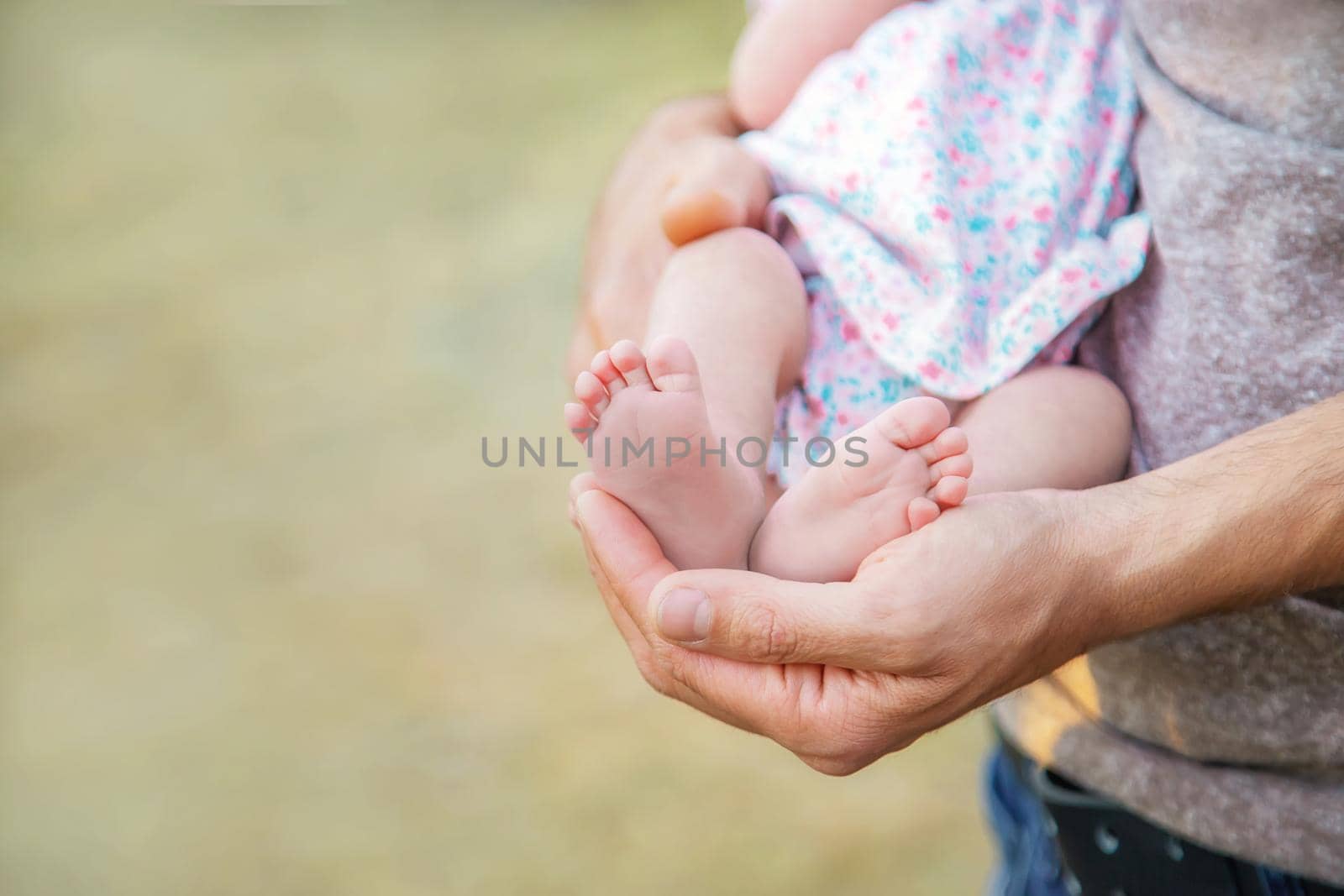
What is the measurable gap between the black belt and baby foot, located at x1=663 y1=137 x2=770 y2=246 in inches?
19.5

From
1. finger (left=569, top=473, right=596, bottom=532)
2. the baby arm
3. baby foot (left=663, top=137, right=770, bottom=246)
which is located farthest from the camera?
the baby arm

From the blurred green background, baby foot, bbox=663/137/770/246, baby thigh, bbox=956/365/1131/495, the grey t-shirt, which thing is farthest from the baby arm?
the blurred green background

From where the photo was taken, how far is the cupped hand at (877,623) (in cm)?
63

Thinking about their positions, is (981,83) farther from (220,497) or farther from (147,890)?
(220,497)

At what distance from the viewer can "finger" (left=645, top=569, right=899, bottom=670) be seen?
625mm

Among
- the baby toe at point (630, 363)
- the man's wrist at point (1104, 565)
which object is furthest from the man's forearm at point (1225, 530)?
the baby toe at point (630, 363)

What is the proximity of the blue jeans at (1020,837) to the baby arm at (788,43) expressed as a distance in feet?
2.07

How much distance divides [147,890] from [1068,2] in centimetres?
Answer: 154

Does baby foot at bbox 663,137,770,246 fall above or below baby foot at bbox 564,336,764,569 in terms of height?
above

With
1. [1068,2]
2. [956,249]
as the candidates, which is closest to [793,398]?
[956,249]

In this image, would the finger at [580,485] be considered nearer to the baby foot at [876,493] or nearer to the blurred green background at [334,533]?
the baby foot at [876,493]

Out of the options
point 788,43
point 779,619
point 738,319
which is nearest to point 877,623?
point 779,619

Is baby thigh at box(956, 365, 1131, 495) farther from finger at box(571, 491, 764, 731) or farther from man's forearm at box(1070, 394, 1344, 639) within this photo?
finger at box(571, 491, 764, 731)

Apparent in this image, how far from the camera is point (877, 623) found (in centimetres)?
A: 62
